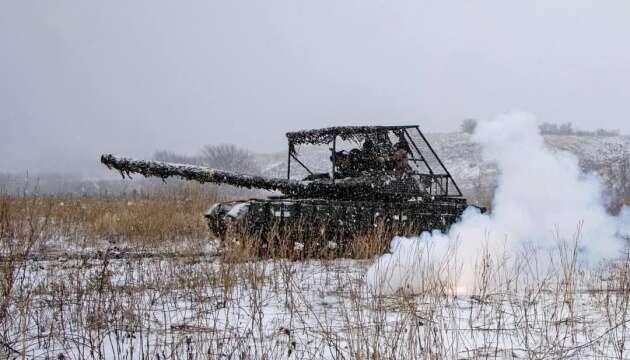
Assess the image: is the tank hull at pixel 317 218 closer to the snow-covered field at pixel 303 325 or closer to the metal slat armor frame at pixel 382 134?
the metal slat armor frame at pixel 382 134

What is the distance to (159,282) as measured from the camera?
7.17 metres

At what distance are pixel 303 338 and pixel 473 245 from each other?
469 centimetres

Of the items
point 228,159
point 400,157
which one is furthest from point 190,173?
point 228,159

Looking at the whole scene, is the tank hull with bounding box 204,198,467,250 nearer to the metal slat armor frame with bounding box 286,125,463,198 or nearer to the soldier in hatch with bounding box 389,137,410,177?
the metal slat armor frame with bounding box 286,125,463,198

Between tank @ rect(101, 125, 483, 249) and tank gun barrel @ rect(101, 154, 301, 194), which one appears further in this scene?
tank @ rect(101, 125, 483, 249)

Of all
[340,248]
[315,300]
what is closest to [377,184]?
[340,248]

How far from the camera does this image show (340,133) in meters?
Answer: 11.4

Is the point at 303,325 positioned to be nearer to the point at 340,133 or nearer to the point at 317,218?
the point at 317,218

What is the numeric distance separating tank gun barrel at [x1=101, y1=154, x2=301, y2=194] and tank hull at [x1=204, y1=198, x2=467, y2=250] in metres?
0.42

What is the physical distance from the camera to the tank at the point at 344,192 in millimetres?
10141

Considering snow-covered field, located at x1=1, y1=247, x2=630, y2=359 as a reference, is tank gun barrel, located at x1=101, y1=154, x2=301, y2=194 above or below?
above

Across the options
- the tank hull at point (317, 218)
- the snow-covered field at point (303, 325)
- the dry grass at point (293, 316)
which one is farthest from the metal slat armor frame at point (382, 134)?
the snow-covered field at point (303, 325)

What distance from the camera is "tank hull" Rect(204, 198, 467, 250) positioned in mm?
10133

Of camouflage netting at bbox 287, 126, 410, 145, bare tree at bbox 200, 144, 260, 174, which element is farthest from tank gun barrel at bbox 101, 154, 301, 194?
bare tree at bbox 200, 144, 260, 174
